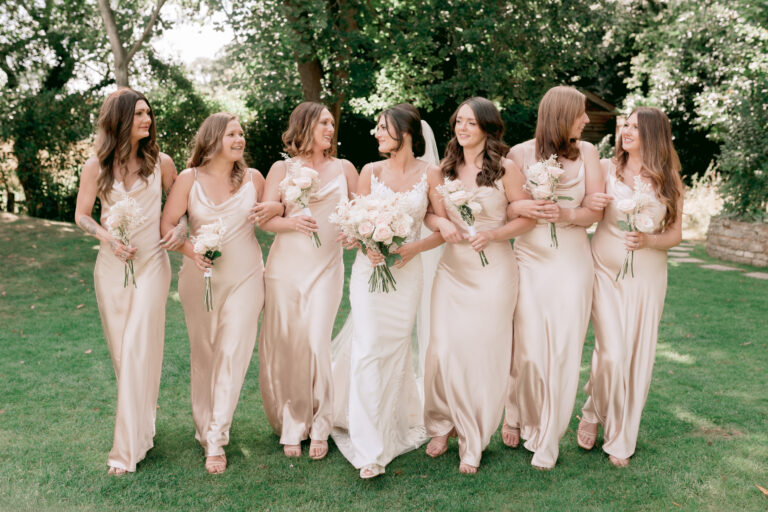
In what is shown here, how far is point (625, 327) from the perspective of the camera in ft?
15.1

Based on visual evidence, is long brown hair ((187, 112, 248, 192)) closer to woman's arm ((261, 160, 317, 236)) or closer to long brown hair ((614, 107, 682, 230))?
woman's arm ((261, 160, 317, 236))

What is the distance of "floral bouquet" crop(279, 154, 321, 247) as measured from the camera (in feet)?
14.2

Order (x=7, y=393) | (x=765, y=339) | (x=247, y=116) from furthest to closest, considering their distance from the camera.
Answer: (x=247, y=116)
(x=765, y=339)
(x=7, y=393)

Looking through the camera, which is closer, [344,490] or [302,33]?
[344,490]

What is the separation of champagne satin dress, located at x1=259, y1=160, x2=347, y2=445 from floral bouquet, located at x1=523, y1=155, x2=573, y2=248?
55.2 inches

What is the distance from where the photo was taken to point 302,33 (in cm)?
1205

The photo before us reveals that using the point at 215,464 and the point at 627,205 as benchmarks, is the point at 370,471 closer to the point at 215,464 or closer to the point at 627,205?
the point at 215,464

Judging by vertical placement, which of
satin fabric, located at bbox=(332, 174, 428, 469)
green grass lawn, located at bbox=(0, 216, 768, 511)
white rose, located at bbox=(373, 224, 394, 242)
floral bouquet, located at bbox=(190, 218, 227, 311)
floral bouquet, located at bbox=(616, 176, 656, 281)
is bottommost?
green grass lawn, located at bbox=(0, 216, 768, 511)

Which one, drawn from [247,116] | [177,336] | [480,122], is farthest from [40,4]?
[480,122]

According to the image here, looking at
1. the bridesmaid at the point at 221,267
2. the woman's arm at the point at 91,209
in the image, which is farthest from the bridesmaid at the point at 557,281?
the woman's arm at the point at 91,209

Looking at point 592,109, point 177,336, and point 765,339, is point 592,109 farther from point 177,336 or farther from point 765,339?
point 177,336

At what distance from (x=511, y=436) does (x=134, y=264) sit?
10.1 feet

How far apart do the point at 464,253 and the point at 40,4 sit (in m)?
14.9

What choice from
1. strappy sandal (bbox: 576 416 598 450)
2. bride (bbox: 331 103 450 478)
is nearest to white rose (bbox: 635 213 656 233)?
bride (bbox: 331 103 450 478)
